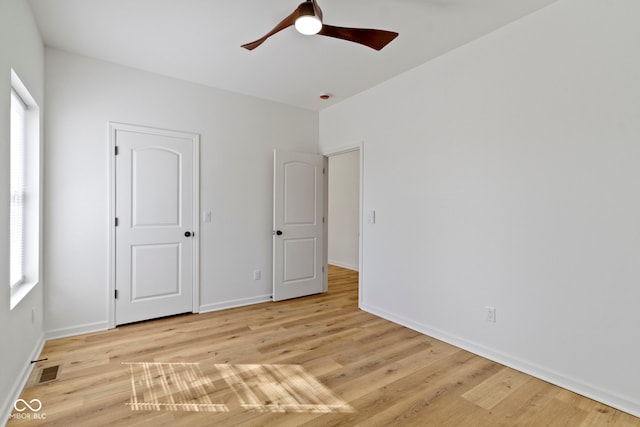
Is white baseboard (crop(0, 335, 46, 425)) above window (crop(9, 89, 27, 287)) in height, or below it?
below

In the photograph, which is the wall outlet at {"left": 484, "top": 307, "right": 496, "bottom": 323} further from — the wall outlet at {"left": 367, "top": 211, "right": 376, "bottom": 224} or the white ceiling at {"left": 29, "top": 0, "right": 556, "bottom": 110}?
the white ceiling at {"left": 29, "top": 0, "right": 556, "bottom": 110}

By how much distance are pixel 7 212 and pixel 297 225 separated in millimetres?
2948

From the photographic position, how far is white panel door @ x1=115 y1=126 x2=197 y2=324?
331 centimetres

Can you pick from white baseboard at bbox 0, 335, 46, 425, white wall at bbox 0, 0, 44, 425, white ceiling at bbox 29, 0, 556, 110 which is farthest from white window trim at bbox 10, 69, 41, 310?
white ceiling at bbox 29, 0, 556, 110

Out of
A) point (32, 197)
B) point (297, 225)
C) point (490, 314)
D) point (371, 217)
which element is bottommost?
point (490, 314)

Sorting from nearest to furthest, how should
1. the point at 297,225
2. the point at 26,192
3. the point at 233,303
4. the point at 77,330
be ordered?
the point at 26,192
the point at 77,330
the point at 233,303
the point at 297,225

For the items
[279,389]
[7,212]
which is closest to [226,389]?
[279,389]

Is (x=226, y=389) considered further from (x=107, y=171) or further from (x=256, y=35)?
(x=256, y=35)

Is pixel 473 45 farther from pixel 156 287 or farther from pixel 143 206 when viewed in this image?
pixel 156 287

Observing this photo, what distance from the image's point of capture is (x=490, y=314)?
2.68m

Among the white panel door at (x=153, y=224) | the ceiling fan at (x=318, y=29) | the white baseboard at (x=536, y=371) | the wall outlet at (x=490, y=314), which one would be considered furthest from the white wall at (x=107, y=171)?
the wall outlet at (x=490, y=314)

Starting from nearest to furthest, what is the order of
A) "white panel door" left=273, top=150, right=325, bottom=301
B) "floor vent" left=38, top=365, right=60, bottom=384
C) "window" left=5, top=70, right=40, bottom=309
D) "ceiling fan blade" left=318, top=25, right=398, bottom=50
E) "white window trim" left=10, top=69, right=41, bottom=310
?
"ceiling fan blade" left=318, top=25, right=398, bottom=50, "floor vent" left=38, top=365, right=60, bottom=384, "window" left=5, top=70, right=40, bottom=309, "white window trim" left=10, top=69, right=41, bottom=310, "white panel door" left=273, top=150, right=325, bottom=301

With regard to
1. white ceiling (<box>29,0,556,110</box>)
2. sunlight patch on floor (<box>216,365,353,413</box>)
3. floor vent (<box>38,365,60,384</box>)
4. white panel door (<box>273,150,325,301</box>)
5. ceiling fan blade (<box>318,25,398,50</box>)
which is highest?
white ceiling (<box>29,0,556,110</box>)

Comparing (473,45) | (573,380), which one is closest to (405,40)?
(473,45)
